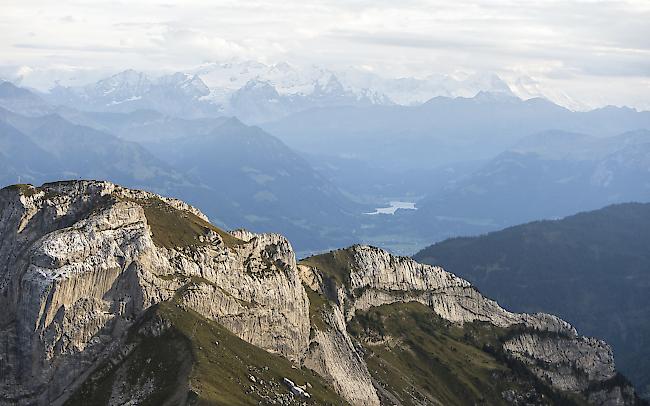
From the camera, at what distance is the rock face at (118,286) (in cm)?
13512

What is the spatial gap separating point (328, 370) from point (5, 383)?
67.7m

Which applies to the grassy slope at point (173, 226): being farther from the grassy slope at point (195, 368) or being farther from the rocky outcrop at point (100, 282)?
the grassy slope at point (195, 368)

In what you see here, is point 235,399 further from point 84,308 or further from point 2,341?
point 2,341

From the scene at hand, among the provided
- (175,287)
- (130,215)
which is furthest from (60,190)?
(175,287)

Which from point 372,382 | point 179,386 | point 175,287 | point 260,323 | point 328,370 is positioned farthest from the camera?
point 372,382

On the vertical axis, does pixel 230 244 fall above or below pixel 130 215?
below

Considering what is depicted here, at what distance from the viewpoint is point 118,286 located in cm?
14300

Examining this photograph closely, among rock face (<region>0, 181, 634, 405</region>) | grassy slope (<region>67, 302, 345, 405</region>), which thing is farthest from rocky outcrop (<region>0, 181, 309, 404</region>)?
grassy slope (<region>67, 302, 345, 405</region>)

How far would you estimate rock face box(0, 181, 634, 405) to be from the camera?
13512cm

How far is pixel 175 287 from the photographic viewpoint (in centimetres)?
15200

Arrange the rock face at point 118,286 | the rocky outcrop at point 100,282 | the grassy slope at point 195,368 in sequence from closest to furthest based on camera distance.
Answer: the grassy slope at point 195,368, the rocky outcrop at point 100,282, the rock face at point 118,286

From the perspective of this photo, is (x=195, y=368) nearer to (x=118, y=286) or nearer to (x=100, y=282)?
(x=118, y=286)

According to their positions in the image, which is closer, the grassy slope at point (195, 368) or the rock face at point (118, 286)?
the grassy slope at point (195, 368)

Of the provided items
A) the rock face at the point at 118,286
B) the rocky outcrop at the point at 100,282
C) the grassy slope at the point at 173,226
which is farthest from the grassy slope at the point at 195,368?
the grassy slope at the point at 173,226
